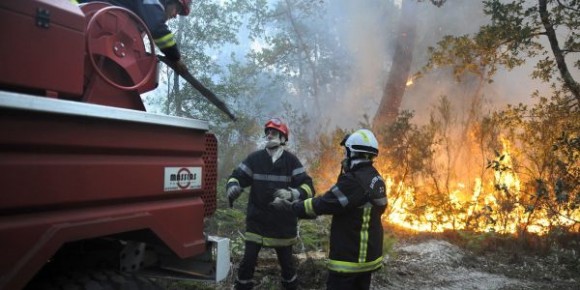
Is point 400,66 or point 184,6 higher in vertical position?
point 400,66

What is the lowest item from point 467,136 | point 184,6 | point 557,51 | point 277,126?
point 277,126

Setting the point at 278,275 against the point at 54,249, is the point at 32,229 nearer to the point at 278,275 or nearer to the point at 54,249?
the point at 54,249

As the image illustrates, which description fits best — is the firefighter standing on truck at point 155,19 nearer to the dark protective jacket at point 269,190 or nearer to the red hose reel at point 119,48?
the red hose reel at point 119,48

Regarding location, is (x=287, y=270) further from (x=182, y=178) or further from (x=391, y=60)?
(x=391, y=60)

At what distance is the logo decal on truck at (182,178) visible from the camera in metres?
2.42

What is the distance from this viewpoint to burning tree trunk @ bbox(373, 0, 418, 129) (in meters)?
12.8

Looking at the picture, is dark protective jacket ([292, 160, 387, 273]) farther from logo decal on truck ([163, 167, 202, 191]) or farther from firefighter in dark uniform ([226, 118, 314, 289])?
logo decal on truck ([163, 167, 202, 191])

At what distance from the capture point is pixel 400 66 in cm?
1322

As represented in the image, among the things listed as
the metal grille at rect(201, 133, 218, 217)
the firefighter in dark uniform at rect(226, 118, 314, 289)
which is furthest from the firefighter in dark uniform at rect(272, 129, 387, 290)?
the metal grille at rect(201, 133, 218, 217)

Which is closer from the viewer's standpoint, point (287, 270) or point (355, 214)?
point (355, 214)

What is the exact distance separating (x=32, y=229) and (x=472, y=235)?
752 centimetres

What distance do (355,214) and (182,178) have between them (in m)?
1.66

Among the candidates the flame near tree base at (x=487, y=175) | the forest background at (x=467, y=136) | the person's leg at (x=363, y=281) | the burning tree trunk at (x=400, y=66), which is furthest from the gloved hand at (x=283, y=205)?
the burning tree trunk at (x=400, y=66)

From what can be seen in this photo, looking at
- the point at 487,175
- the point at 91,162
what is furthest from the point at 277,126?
the point at 487,175
